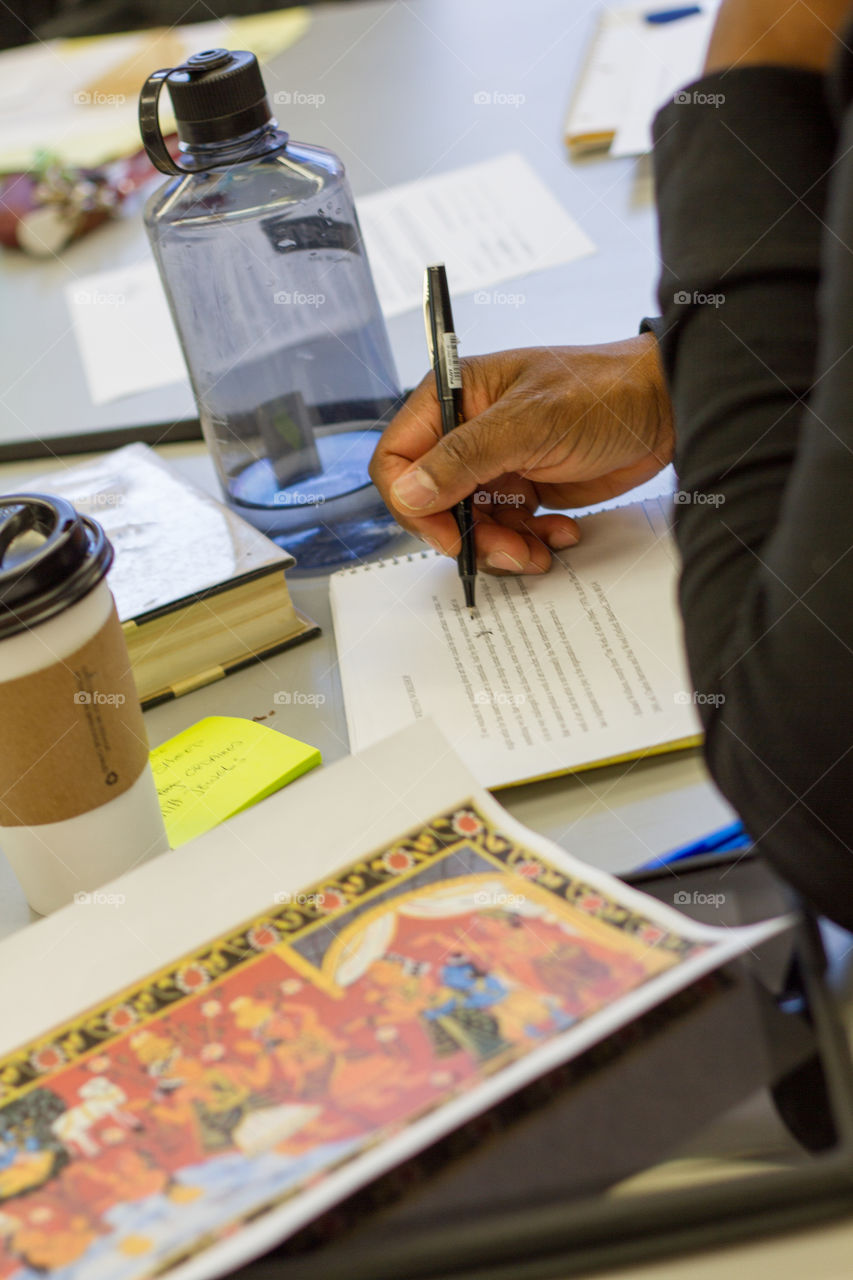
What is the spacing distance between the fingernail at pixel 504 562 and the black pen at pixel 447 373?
2 centimetres

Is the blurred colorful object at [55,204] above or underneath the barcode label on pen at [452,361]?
underneath

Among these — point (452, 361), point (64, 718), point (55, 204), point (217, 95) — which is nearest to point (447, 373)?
point (452, 361)

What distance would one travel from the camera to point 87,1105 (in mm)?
447

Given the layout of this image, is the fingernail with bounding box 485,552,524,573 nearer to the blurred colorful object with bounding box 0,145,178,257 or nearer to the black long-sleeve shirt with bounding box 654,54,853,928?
the black long-sleeve shirt with bounding box 654,54,853,928

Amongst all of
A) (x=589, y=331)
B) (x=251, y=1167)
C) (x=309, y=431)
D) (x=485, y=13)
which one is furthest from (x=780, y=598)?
(x=485, y=13)

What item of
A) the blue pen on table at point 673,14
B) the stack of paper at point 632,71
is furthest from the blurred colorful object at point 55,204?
the blue pen on table at point 673,14

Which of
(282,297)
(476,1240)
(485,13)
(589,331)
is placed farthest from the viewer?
(485,13)

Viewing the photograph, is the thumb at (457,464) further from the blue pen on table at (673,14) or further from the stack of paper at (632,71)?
the blue pen on table at (673,14)

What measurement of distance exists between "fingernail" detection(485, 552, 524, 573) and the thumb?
43mm

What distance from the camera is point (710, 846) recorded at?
21.6 inches

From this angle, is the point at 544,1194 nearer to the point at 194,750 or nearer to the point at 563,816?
the point at 563,816

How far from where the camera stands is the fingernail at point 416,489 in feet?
2.46

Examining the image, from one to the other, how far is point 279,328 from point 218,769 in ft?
1.15

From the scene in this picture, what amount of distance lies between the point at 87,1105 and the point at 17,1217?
5 cm
